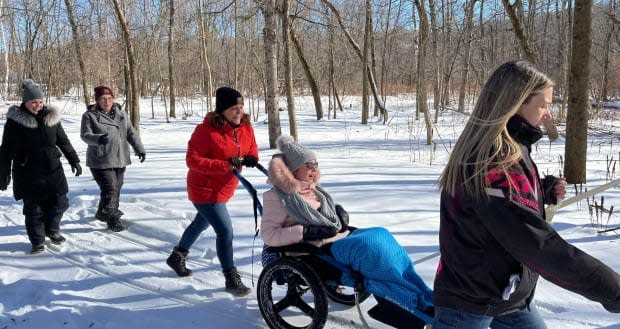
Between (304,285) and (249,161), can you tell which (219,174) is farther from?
(304,285)

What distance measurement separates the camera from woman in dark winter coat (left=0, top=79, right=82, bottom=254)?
512cm

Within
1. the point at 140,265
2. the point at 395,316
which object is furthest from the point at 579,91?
the point at 140,265

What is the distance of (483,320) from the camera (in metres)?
1.91

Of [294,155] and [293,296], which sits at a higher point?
[294,155]

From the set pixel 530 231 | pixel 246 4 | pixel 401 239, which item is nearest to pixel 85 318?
pixel 401 239

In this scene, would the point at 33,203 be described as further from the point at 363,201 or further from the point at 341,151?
the point at 341,151

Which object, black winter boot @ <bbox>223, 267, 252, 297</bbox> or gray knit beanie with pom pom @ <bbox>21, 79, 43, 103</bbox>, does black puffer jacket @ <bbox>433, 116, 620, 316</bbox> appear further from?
gray knit beanie with pom pom @ <bbox>21, 79, 43, 103</bbox>

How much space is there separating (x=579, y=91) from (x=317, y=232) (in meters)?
5.34

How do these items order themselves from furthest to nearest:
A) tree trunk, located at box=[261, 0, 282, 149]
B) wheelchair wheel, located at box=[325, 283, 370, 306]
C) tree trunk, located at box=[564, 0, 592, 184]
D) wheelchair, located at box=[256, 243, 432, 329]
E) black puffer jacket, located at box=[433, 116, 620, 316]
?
tree trunk, located at box=[261, 0, 282, 149] → tree trunk, located at box=[564, 0, 592, 184] → wheelchair wheel, located at box=[325, 283, 370, 306] → wheelchair, located at box=[256, 243, 432, 329] → black puffer jacket, located at box=[433, 116, 620, 316]

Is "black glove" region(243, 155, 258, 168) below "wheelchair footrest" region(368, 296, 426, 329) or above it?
above

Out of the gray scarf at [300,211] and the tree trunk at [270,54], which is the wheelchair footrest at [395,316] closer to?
the gray scarf at [300,211]

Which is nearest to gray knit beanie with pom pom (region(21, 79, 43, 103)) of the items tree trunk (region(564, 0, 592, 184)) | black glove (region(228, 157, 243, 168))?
black glove (region(228, 157, 243, 168))

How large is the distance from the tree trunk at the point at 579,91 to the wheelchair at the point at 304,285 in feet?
16.5

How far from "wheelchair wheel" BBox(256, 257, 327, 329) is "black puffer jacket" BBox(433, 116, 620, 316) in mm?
1310
